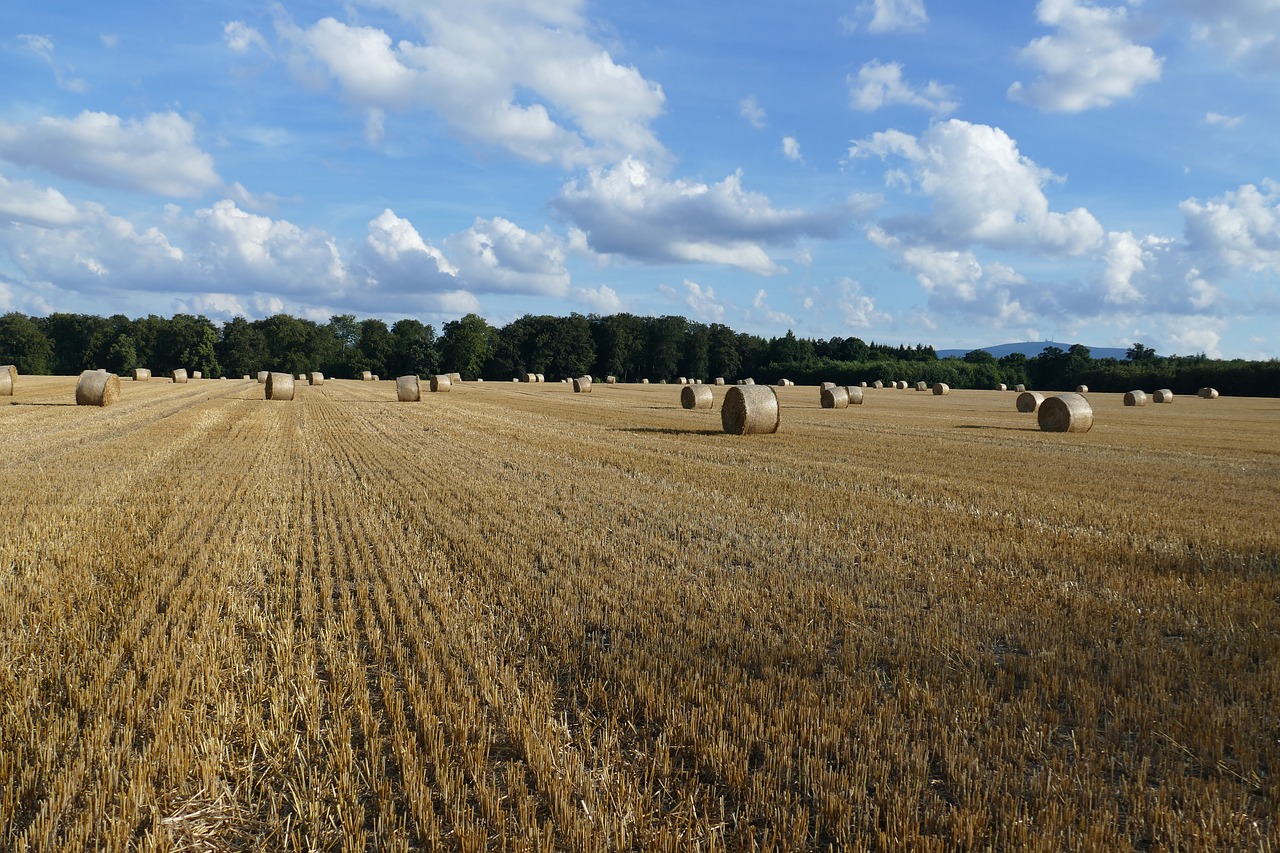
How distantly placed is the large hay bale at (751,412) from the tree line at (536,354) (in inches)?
2931

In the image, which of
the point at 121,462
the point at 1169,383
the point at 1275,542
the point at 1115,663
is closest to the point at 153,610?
the point at 1115,663

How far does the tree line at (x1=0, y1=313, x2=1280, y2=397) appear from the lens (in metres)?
99.8

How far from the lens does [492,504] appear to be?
10508 mm

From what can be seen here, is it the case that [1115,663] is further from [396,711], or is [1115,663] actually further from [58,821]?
[58,821]

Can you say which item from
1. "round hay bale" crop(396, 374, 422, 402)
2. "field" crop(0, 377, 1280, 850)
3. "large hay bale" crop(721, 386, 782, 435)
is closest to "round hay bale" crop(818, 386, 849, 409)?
"large hay bale" crop(721, 386, 782, 435)

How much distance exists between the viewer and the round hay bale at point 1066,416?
25.2m

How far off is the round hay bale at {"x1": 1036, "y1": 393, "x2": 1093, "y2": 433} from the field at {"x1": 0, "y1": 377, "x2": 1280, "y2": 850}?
48.0ft

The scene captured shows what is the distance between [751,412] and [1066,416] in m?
10.9

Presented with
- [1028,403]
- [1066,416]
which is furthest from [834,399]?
[1066,416]

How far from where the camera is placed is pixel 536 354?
375 feet

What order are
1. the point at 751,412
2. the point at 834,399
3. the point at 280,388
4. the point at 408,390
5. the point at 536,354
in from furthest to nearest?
the point at 536,354
the point at 834,399
the point at 408,390
the point at 280,388
the point at 751,412

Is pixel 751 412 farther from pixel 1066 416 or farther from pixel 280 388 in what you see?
pixel 280 388

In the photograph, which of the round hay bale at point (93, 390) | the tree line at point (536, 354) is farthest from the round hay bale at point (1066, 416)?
the tree line at point (536, 354)

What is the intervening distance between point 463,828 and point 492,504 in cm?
735
